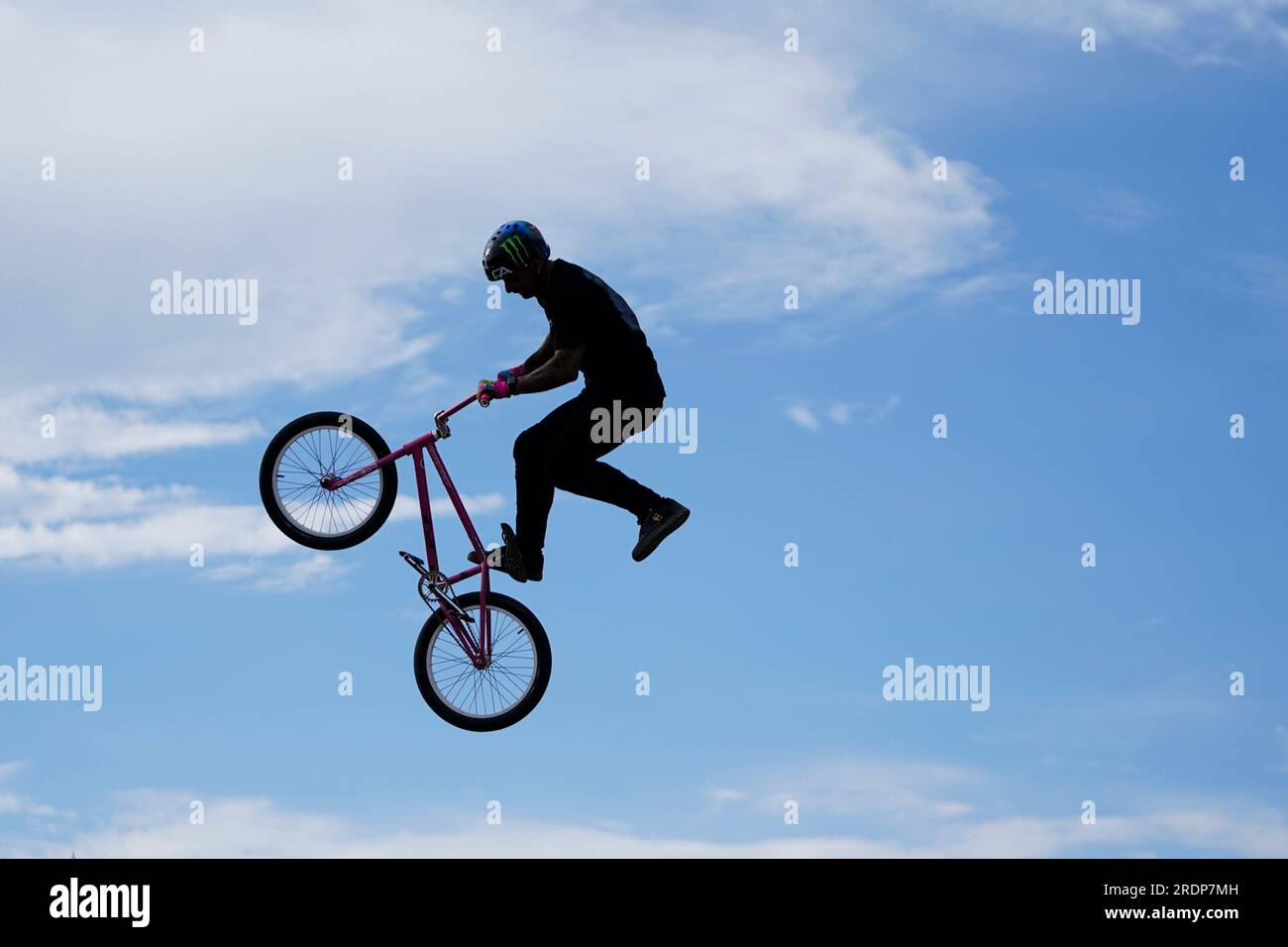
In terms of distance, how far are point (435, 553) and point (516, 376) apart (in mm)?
1682

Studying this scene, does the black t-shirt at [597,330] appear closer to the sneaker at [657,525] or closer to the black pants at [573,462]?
the black pants at [573,462]

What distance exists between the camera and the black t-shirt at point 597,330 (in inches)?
546

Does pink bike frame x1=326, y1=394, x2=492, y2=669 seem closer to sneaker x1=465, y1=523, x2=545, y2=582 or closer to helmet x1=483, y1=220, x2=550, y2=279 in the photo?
sneaker x1=465, y1=523, x2=545, y2=582

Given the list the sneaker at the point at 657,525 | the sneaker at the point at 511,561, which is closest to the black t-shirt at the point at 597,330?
the sneaker at the point at 657,525

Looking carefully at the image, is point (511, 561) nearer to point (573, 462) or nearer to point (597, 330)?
point (573, 462)

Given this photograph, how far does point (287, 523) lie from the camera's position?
1432 centimetres

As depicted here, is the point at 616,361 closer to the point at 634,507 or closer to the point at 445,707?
the point at 634,507

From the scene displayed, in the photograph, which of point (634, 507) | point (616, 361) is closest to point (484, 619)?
point (634, 507)

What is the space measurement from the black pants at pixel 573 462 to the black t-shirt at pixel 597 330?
15cm

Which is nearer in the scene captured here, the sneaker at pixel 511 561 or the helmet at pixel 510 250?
the helmet at pixel 510 250

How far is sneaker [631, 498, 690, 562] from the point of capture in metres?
14.2

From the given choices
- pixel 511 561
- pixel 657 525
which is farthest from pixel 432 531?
pixel 657 525

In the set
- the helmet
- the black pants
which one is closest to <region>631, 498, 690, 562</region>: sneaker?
the black pants
